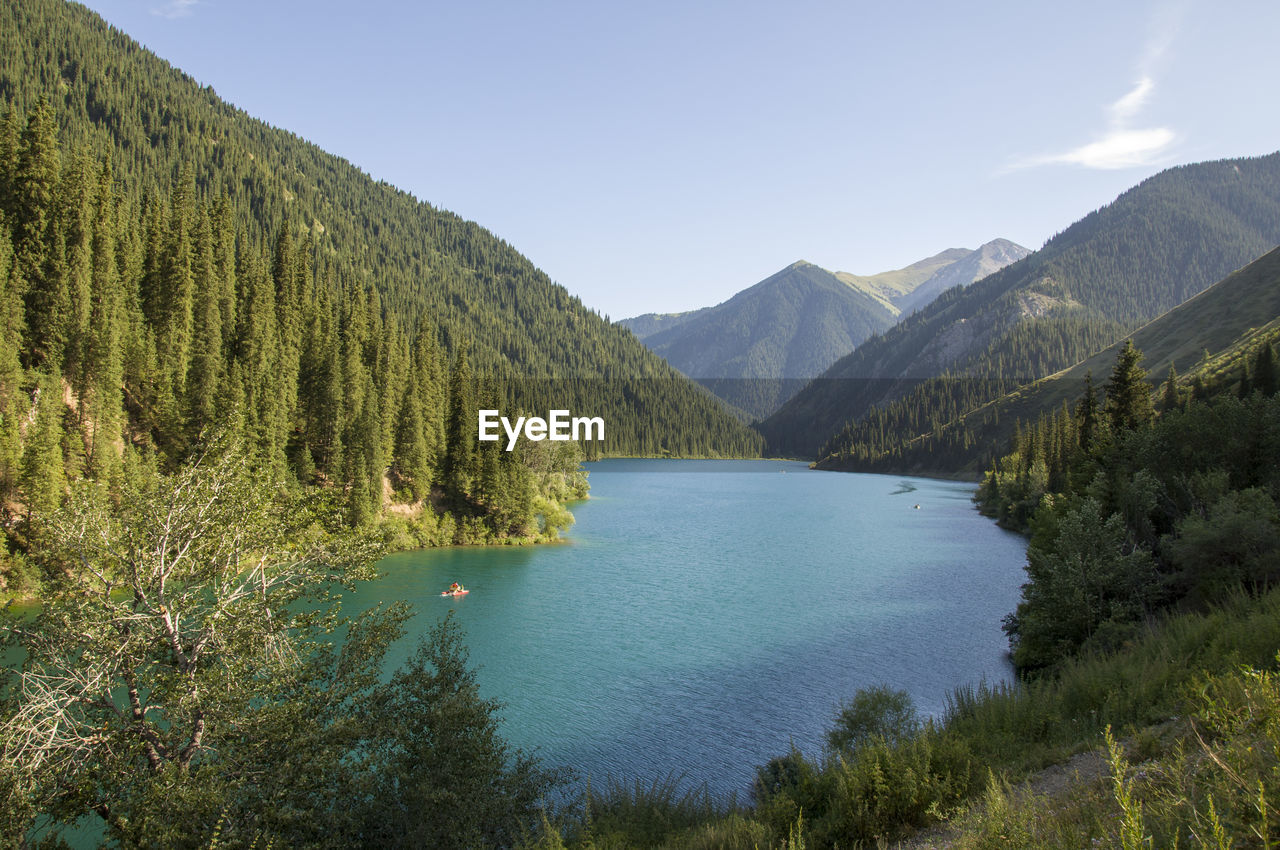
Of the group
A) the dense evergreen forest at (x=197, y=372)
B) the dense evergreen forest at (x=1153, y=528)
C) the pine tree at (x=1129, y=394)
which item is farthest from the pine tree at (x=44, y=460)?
the pine tree at (x=1129, y=394)

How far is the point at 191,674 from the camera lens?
1410cm

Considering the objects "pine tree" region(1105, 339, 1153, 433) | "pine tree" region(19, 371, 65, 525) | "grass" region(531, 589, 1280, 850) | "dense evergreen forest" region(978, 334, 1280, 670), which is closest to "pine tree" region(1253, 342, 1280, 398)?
"dense evergreen forest" region(978, 334, 1280, 670)

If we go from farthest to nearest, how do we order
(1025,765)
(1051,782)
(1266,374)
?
(1266,374), (1025,765), (1051,782)

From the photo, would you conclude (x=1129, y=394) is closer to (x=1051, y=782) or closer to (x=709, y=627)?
(x=709, y=627)

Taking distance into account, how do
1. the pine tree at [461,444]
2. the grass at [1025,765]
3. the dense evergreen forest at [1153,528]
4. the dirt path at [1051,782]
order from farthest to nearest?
the pine tree at [461,444]
the dense evergreen forest at [1153,528]
the dirt path at [1051,782]
the grass at [1025,765]

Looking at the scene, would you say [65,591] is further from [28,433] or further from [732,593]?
[732,593]

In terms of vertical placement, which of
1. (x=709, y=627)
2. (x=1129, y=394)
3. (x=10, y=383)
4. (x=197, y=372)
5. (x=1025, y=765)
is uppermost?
(x=197, y=372)

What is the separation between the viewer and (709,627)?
43.3m

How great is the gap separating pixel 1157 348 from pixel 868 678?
14048 cm

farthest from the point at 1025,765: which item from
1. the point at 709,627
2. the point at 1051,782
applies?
the point at 709,627

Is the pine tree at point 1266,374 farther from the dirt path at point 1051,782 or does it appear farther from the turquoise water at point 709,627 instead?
the dirt path at point 1051,782

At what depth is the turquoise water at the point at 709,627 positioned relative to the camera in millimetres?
27625

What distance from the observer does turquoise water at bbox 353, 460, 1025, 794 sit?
2762 cm

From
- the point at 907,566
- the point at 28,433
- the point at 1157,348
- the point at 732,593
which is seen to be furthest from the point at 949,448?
the point at 28,433
